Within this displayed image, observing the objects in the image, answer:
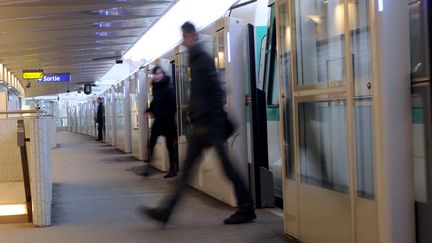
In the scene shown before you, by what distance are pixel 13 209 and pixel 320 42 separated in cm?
406

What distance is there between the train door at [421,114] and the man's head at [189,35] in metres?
2.44

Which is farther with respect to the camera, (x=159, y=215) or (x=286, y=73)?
(x=159, y=215)

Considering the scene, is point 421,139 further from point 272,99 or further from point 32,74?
point 32,74

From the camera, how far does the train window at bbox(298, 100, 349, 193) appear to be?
4.42 metres

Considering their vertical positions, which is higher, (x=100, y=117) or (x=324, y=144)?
(x=100, y=117)

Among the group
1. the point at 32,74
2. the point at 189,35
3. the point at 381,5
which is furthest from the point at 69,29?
the point at 381,5

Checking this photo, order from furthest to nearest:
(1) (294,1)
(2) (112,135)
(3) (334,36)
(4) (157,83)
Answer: (2) (112,135) → (4) (157,83) → (1) (294,1) → (3) (334,36)

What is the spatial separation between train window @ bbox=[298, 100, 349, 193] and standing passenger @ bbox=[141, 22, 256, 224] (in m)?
0.87

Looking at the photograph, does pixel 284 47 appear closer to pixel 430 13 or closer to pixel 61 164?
pixel 430 13

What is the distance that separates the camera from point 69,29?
763 inches

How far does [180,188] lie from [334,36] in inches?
82.0

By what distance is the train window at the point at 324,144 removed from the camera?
4.42m

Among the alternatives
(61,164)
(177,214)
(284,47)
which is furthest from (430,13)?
(61,164)

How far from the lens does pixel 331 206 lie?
4.51 meters
